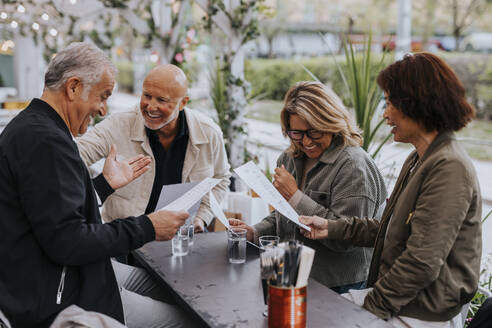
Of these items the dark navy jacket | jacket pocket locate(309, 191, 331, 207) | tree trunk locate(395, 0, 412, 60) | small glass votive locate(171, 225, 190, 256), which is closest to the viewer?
the dark navy jacket

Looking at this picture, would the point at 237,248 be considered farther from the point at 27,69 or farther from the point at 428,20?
the point at 428,20

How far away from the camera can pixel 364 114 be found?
3074mm

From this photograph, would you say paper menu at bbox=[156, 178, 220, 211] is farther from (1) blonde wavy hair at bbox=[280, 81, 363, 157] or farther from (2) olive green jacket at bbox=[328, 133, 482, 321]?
(2) olive green jacket at bbox=[328, 133, 482, 321]

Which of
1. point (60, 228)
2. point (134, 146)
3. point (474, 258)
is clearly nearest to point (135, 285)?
point (134, 146)

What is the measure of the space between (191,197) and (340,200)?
2.12ft

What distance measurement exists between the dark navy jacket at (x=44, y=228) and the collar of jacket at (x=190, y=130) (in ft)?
3.43

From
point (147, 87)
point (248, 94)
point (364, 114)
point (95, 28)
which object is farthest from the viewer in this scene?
point (95, 28)

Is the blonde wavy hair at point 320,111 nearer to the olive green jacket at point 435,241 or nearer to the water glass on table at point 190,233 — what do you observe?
the olive green jacket at point 435,241

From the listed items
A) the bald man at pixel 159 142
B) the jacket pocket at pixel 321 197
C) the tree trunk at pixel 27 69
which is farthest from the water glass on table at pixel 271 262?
the tree trunk at pixel 27 69

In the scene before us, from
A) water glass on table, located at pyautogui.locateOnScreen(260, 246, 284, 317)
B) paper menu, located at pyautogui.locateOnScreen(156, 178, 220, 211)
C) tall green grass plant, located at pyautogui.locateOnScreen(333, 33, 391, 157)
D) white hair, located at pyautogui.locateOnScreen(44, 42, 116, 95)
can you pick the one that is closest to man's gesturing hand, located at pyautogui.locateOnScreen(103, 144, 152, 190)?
paper menu, located at pyautogui.locateOnScreen(156, 178, 220, 211)

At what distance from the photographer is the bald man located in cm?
249

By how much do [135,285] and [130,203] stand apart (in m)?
0.46

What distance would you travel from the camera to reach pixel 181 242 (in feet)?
6.61

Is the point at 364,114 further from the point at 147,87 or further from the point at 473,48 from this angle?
the point at 473,48
